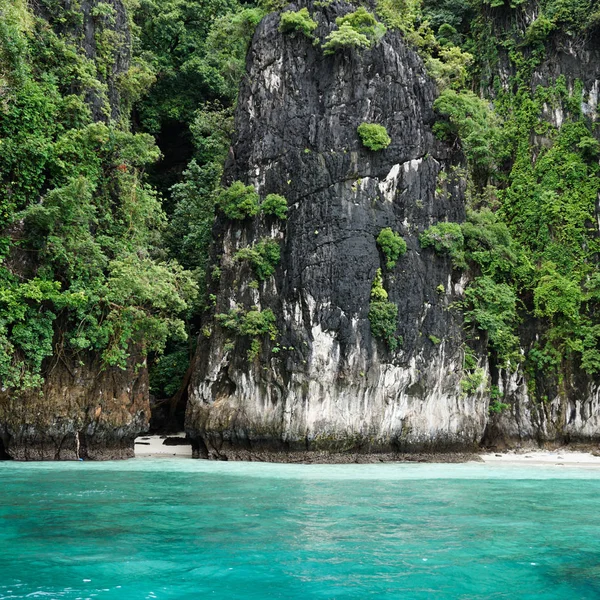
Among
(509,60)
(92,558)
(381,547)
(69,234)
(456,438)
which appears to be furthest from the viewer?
(509,60)

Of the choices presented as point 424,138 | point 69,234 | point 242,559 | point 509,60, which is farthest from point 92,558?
point 509,60

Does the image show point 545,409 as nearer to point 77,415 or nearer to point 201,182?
point 201,182

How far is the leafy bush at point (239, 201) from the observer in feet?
65.8

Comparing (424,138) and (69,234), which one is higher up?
(424,138)

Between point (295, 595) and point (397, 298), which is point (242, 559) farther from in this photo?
point (397, 298)

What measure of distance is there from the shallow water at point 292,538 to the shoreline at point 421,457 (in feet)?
16.2

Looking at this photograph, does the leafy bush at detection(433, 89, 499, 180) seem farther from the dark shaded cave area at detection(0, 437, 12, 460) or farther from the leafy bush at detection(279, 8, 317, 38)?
the dark shaded cave area at detection(0, 437, 12, 460)

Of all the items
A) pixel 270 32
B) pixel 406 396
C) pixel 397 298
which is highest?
pixel 270 32

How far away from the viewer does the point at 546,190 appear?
2383 cm

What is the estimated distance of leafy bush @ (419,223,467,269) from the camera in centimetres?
2050

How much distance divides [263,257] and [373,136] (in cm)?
489

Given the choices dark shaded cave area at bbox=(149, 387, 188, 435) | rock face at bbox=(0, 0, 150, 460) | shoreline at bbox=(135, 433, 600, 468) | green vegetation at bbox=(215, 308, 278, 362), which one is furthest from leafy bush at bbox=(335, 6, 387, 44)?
dark shaded cave area at bbox=(149, 387, 188, 435)

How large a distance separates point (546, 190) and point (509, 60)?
17.7 feet

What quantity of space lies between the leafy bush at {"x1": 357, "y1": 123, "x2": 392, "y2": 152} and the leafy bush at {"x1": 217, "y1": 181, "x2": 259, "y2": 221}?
360 cm
